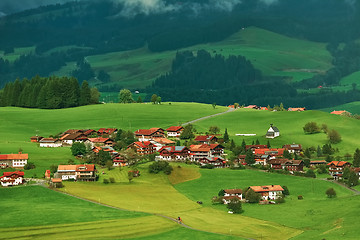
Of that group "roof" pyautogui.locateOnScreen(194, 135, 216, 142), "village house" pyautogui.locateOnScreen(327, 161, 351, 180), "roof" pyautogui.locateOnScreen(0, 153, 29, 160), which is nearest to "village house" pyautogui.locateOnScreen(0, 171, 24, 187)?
"roof" pyautogui.locateOnScreen(0, 153, 29, 160)

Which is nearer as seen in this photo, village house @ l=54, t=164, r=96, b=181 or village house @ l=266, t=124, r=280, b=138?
village house @ l=54, t=164, r=96, b=181

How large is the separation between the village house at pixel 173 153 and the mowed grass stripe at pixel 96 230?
54.1 m

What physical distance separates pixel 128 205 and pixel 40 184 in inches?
821

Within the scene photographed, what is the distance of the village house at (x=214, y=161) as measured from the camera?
152375 millimetres

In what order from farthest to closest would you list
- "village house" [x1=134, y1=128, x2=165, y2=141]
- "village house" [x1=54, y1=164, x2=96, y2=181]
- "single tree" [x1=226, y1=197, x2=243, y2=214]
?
1. "village house" [x1=134, y1=128, x2=165, y2=141]
2. "village house" [x1=54, y1=164, x2=96, y2=181]
3. "single tree" [x1=226, y1=197, x2=243, y2=214]

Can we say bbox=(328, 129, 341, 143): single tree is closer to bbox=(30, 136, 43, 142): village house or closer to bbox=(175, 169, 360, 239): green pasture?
bbox=(175, 169, 360, 239): green pasture

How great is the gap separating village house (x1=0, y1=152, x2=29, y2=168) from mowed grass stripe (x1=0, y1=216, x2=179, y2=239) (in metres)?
45.5

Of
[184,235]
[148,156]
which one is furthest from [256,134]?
[184,235]

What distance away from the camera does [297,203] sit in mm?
118125

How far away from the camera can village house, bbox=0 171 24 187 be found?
12481cm

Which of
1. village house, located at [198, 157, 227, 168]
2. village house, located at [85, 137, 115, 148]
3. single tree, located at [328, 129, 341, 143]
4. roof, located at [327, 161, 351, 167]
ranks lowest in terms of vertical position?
roof, located at [327, 161, 351, 167]

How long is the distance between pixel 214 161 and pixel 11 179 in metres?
46.8

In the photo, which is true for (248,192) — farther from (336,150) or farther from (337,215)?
(336,150)

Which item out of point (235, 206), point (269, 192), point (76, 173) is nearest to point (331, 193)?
point (269, 192)
